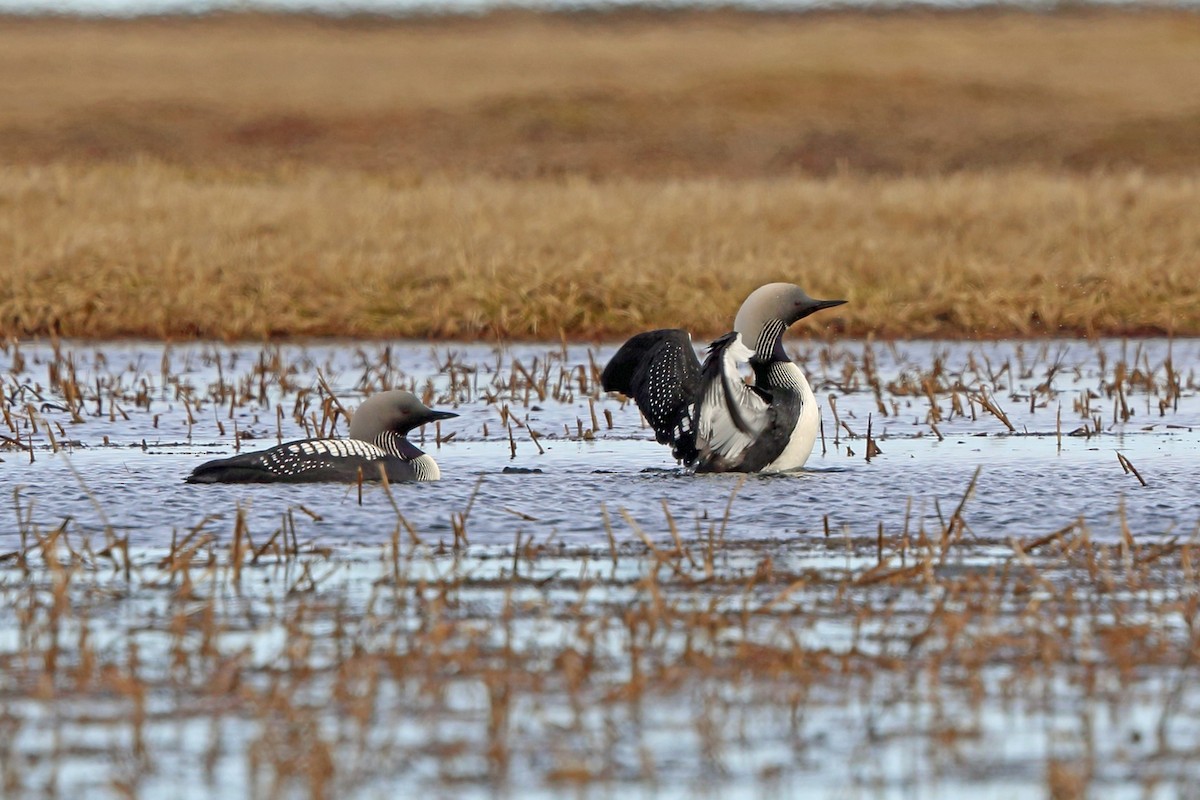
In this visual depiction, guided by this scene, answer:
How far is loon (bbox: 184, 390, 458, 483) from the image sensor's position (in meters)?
7.12

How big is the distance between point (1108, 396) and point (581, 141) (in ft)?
69.2

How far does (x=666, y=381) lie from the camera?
770 cm

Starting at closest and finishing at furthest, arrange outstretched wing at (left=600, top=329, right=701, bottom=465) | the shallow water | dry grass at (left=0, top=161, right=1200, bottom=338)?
1. the shallow water
2. outstretched wing at (left=600, top=329, right=701, bottom=465)
3. dry grass at (left=0, top=161, right=1200, bottom=338)

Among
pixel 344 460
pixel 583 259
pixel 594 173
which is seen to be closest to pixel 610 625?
pixel 344 460

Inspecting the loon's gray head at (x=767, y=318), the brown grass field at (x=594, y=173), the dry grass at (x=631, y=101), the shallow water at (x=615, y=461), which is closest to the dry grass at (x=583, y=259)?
the brown grass field at (x=594, y=173)

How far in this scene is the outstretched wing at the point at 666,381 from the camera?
25.2 feet

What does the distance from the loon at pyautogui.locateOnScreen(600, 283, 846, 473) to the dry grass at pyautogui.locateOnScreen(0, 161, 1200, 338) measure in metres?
6.51

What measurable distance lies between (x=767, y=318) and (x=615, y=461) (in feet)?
2.80

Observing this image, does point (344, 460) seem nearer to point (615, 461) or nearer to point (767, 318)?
point (615, 461)

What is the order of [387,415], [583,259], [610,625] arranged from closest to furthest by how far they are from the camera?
[610,625] → [387,415] → [583,259]

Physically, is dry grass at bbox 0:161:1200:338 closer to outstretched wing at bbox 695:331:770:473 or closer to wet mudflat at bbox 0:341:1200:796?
wet mudflat at bbox 0:341:1200:796

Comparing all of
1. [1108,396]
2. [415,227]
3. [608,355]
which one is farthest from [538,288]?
[1108,396]

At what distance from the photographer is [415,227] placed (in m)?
17.9

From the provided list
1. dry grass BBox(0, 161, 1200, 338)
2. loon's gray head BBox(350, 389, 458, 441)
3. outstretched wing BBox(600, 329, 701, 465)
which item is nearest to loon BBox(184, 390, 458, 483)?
loon's gray head BBox(350, 389, 458, 441)
